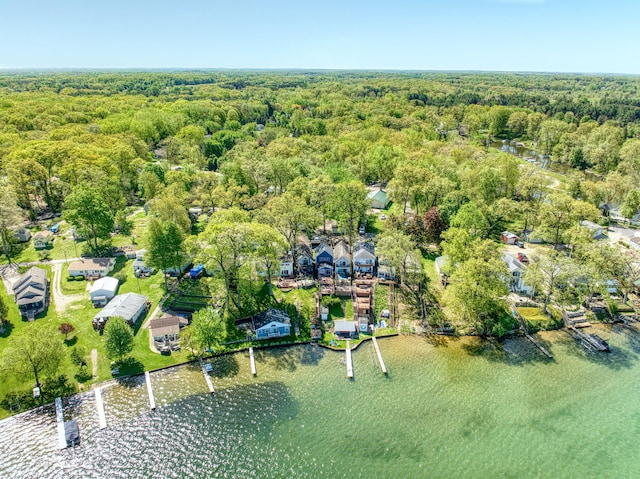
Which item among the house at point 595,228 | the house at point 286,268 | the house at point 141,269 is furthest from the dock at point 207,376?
the house at point 595,228

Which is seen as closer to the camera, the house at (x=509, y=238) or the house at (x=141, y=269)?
the house at (x=141, y=269)

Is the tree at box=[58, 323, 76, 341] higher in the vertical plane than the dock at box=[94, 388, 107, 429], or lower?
higher

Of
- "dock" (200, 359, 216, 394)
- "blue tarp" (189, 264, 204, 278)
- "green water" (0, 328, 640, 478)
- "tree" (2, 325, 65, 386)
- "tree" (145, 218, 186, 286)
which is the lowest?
"green water" (0, 328, 640, 478)

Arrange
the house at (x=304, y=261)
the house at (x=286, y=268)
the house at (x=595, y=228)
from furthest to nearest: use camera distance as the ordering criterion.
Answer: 1. the house at (x=595, y=228)
2. the house at (x=304, y=261)
3. the house at (x=286, y=268)

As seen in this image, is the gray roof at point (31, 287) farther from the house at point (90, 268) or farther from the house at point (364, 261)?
the house at point (364, 261)

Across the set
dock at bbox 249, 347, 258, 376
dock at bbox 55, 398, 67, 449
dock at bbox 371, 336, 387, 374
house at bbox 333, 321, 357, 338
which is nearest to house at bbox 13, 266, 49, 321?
dock at bbox 55, 398, 67, 449

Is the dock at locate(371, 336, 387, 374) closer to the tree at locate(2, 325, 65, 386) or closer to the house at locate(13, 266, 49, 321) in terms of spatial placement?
the tree at locate(2, 325, 65, 386)

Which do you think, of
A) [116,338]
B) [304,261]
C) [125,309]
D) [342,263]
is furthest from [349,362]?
[125,309]
